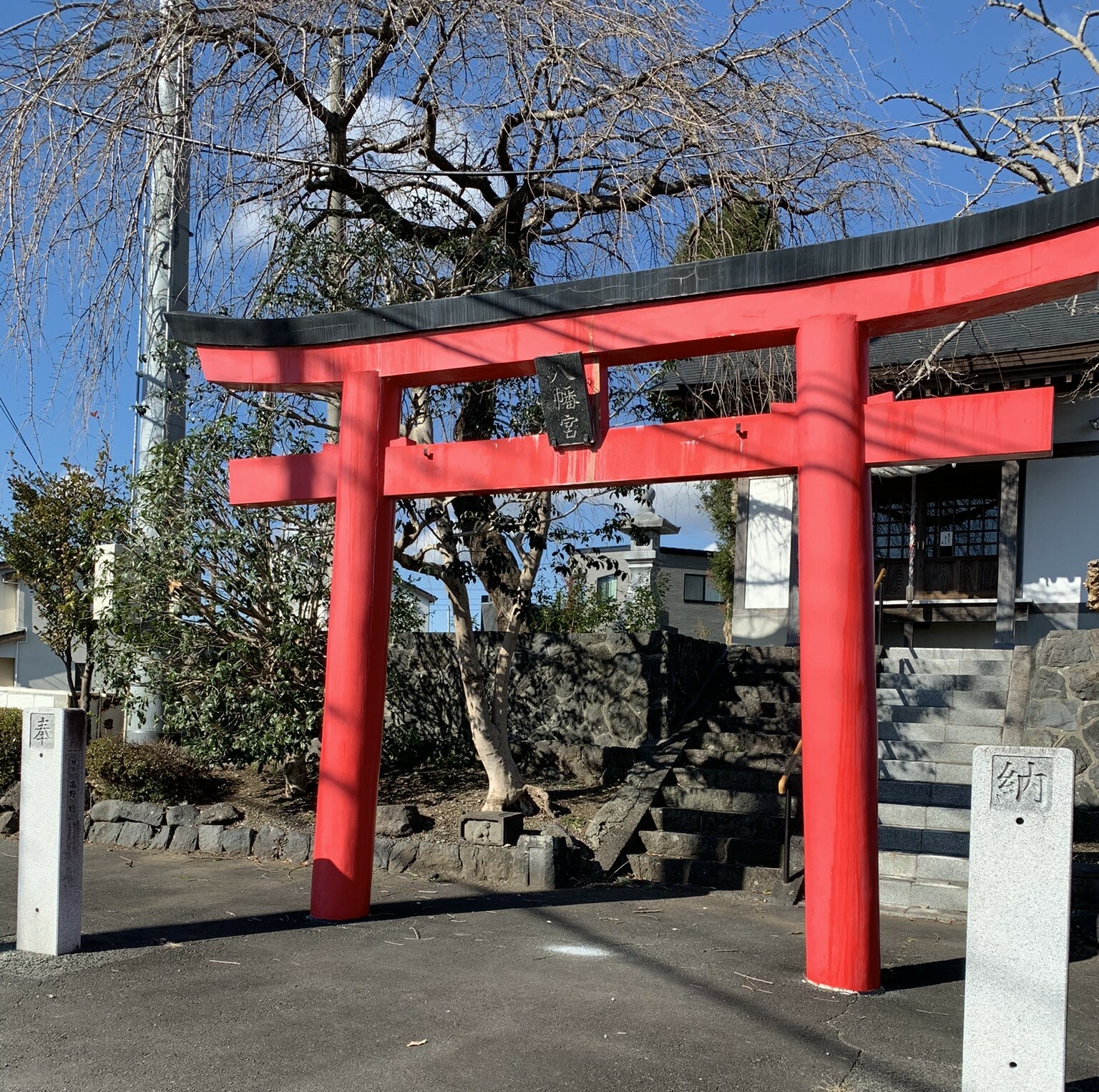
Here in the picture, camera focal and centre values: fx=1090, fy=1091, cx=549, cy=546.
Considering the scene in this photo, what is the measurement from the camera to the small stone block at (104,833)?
1077 cm

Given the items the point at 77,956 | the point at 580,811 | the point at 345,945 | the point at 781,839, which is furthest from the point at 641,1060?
the point at 580,811

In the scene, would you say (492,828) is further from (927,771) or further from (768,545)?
(768,545)

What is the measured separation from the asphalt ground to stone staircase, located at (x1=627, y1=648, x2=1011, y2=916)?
0.71 meters

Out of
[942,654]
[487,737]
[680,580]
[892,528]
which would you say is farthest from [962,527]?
[680,580]

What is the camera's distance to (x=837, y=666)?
6.18m

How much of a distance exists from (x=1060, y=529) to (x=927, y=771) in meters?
6.41

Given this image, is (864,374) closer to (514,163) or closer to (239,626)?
(514,163)

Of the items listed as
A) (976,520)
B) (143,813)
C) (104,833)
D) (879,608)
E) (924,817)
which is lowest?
(104,833)

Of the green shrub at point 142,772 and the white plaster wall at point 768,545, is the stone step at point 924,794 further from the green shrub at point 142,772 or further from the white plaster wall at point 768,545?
the green shrub at point 142,772

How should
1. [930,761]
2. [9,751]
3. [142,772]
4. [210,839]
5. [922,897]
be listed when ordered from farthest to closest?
1. [9,751]
2. [142,772]
3. [930,761]
4. [210,839]
5. [922,897]

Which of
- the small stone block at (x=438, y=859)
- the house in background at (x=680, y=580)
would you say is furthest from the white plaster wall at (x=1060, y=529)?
the house in background at (x=680, y=580)

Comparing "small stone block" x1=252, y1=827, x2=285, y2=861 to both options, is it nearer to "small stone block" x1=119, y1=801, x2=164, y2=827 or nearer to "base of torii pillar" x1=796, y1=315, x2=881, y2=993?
"small stone block" x1=119, y1=801, x2=164, y2=827

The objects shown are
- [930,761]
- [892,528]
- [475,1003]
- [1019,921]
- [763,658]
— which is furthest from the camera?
[892,528]

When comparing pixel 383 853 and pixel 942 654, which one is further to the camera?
pixel 942 654
